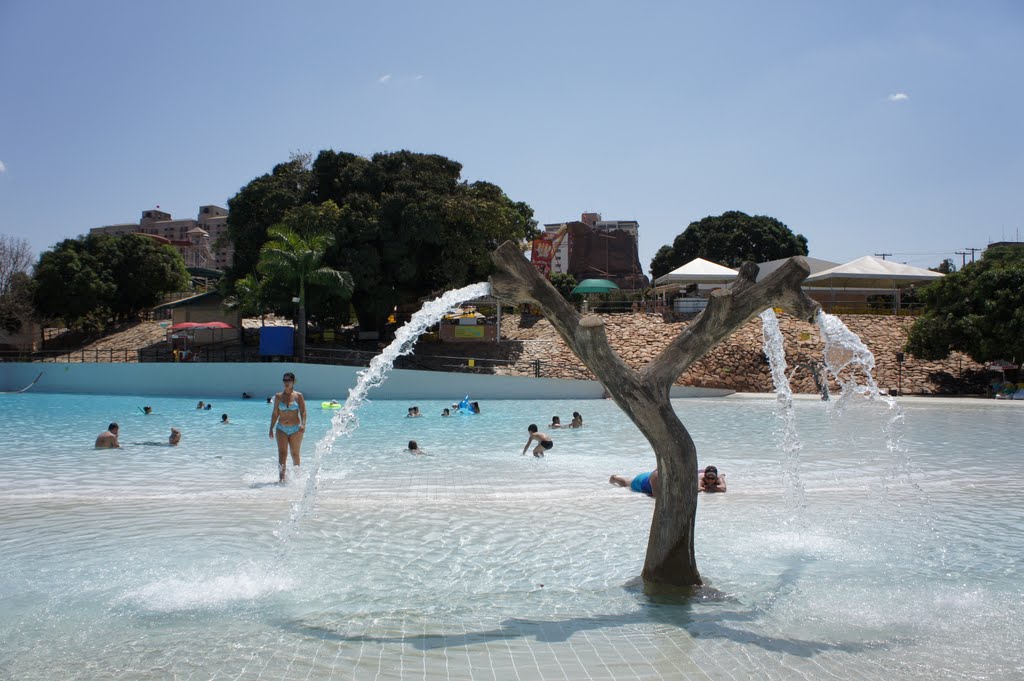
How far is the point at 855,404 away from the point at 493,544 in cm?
1986

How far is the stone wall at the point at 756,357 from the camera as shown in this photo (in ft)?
96.0

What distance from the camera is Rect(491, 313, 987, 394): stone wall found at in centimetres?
2927

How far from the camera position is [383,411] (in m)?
24.3

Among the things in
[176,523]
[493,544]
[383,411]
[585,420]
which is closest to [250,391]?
[383,411]

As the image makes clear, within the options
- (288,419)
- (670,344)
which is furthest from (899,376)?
(670,344)

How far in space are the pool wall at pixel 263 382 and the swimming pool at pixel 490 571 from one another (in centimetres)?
1400

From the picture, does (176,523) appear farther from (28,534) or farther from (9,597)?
(9,597)

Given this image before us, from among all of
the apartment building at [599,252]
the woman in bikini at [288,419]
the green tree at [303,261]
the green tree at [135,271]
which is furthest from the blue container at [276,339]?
the apartment building at [599,252]

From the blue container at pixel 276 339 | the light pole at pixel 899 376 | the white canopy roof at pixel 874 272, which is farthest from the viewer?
the white canopy roof at pixel 874 272

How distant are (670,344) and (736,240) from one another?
6406cm

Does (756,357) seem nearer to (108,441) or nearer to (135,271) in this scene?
(108,441)

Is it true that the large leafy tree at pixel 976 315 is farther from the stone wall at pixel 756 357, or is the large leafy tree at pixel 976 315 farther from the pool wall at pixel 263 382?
the pool wall at pixel 263 382

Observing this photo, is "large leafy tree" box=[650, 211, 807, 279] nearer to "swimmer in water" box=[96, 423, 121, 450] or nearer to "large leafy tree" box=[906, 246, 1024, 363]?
"large leafy tree" box=[906, 246, 1024, 363]

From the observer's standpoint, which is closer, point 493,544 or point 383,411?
point 493,544
